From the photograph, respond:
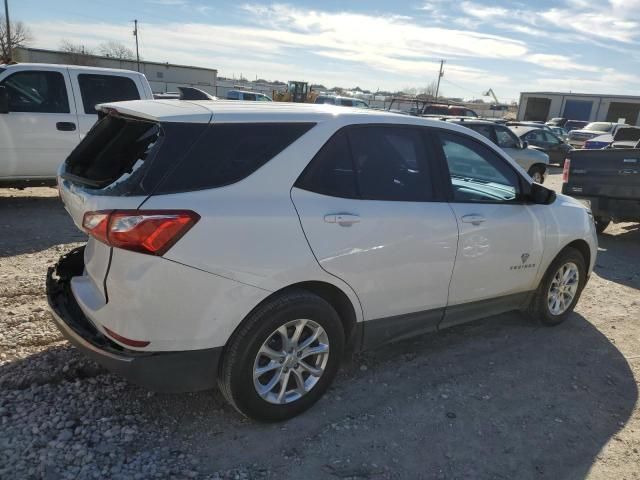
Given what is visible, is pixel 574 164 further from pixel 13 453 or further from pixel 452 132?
pixel 13 453

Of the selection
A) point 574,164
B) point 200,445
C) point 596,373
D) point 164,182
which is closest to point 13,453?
point 200,445

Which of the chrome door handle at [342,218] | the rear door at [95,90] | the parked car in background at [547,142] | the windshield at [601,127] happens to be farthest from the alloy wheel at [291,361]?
the windshield at [601,127]

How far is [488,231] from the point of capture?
3.69 metres

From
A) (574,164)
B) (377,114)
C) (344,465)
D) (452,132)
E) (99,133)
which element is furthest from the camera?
(574,164)

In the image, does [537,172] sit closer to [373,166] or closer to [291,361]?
[373,166]

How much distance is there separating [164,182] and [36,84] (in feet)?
20.4

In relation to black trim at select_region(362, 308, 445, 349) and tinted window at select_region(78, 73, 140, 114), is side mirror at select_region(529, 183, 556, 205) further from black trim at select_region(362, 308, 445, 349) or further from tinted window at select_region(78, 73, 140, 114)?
tinted window at select_region(78, 73, 140, 114)

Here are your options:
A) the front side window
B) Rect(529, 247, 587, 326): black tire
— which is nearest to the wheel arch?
the front side window

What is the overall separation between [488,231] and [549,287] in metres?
1.24

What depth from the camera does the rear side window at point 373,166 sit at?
294 cm

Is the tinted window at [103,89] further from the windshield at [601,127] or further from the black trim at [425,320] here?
the windshield at [601,127]

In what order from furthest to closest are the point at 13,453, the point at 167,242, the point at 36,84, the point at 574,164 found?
the point at 574,164 → the point at 36,84 → the point at 13,453 → the point at 167,242

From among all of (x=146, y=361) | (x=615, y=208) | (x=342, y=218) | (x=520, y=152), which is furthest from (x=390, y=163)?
(x=520, y=152)

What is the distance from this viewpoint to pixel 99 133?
316 cm
